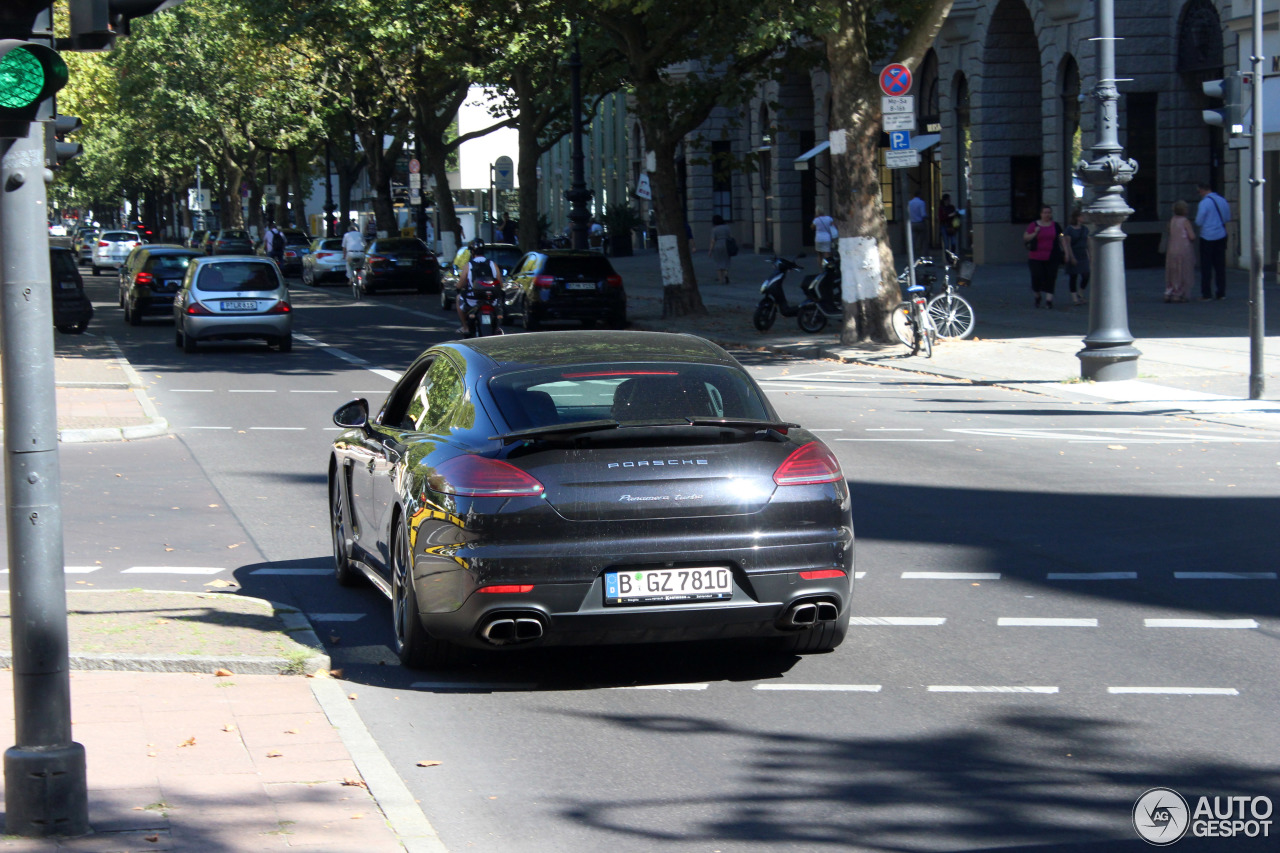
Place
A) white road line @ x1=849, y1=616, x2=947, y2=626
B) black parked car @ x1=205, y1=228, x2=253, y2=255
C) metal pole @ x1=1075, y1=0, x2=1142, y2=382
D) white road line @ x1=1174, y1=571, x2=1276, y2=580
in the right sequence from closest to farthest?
white road line @ x1=849, y1=616, x2=947, y2=626 → white road line @ x1=1174, y1=571, x2=1276, y2=580 → metal pole @ x1=1075, y1=0, x2=1142, y2=382 → black parked car @ x1=205, y1=228, x2=253, y2=255

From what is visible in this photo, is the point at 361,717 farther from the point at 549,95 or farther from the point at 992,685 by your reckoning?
the point at 549,95

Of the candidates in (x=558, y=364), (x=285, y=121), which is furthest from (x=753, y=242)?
(x=558, y=364)

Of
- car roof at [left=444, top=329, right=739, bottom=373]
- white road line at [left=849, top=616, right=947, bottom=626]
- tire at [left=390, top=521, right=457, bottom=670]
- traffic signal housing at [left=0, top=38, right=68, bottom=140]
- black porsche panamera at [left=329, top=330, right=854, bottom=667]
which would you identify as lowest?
white road line at [left=849, top=616, right=947, bottom=626]

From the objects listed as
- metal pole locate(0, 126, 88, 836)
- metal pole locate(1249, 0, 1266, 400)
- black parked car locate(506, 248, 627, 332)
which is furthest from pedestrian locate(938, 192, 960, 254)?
metal pole locate(0, 126, 88, 836)

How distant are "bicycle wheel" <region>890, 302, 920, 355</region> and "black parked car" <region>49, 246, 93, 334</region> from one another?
15662 millimetres

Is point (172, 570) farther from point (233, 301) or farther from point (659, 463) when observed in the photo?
point (233, 301)

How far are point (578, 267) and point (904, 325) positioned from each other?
7.98 meters

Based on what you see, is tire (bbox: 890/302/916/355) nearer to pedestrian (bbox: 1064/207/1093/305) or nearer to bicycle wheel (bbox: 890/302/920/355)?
bicycle wheel (bbox: 890/302/920/355)

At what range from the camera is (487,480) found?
630 cm

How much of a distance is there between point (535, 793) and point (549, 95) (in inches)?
1274

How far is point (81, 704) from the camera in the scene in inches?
242

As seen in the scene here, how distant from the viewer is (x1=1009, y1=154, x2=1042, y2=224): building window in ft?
133

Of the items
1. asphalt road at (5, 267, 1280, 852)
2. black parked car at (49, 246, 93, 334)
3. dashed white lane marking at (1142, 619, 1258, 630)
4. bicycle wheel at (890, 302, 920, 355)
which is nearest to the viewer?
asphalt road at (5, 267, 1280, 852)

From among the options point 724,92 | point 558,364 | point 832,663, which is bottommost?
point 832,663
